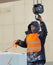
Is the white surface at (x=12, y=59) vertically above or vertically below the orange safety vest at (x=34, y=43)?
above

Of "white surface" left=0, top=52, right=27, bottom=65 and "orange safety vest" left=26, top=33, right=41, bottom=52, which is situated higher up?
"white surface" left=0, top=52, right=27, bottom=65

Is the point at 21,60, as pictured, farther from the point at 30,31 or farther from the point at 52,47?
the point at 52,47

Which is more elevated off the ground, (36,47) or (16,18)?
(16,18)

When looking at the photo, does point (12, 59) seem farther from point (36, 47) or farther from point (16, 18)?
point (16, 18)

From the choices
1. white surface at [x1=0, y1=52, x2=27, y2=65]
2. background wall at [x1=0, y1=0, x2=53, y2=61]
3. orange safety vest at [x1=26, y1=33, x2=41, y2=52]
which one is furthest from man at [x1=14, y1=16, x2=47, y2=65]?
white surface at [x1=0, y1=52, x2=27, y2=65]

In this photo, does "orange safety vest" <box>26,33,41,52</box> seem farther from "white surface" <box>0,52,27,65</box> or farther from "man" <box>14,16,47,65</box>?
"white surface" <box>0,52,27,65</box>

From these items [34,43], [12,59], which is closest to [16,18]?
[34,43]

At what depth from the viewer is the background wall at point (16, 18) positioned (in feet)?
11.1

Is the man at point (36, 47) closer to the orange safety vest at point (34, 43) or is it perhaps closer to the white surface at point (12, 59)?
the orange safety vest at point (34, 43)

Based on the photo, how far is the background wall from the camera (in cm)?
339

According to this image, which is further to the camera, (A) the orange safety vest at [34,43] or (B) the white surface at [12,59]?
(A) the orange safety vest at [34,43]

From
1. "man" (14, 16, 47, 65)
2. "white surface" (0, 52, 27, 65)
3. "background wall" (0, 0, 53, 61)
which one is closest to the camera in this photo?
"white surface" (0, 52, 27, 65)

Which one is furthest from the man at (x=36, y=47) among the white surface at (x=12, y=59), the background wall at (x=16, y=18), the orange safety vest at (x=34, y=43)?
the white surface at (x=12, y=59)

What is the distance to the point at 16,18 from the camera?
3711 millimetres
